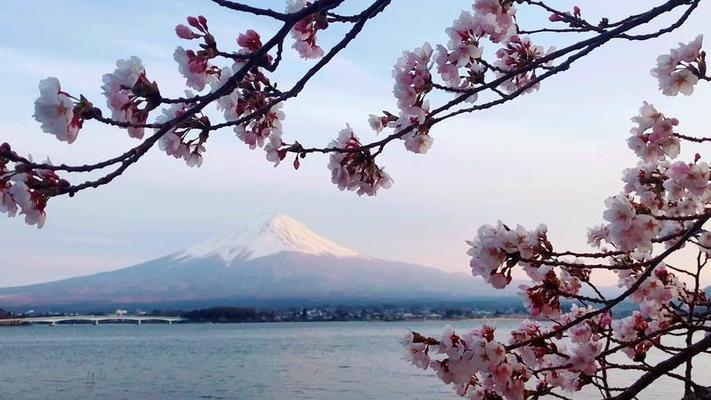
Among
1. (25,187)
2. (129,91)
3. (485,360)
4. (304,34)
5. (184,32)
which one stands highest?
(304,34)

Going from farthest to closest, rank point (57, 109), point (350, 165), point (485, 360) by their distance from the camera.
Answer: point (350, 165), point (485, 360), point (57, 109)

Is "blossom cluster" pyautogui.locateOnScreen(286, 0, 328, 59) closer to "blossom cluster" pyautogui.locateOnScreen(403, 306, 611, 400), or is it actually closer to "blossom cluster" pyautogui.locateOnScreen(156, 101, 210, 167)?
"blossom cluster" pyautogui.locateOnScreen(156, 101, 210, 167)

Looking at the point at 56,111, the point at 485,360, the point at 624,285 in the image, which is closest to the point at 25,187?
the point at 56,111

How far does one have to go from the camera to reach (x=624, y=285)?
10.7 ft

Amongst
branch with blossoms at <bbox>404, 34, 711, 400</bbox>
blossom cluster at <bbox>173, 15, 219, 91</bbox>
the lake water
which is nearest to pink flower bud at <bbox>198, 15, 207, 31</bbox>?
blossom cluster at <bbox>173, 15, 219, 91</bbox>

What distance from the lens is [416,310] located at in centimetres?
11112

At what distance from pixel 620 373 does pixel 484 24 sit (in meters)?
33.2

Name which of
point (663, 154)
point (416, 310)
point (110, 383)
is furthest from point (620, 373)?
point (416, 310)

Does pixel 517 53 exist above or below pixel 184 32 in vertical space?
above

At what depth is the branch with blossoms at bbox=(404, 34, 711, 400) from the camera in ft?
5.45

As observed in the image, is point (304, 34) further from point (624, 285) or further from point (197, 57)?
point (624, 285)

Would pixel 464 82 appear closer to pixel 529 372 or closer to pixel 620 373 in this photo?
pixel 529 372

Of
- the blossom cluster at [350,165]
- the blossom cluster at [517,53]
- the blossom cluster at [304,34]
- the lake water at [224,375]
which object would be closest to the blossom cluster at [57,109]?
the blossom cluster at [304,34]

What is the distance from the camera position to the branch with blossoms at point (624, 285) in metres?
1.66
